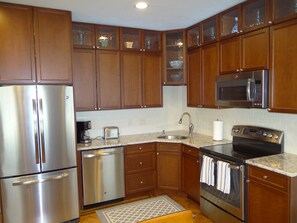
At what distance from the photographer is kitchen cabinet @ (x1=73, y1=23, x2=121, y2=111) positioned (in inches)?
138

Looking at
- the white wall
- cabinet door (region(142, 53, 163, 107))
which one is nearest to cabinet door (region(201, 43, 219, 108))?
the white wall

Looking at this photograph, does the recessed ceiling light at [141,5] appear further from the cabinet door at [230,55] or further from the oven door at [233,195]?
the oven door at [233,195]

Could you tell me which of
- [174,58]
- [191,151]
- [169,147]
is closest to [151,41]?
[174,58]

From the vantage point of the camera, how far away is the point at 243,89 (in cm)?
277

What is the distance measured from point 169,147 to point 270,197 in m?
1.73

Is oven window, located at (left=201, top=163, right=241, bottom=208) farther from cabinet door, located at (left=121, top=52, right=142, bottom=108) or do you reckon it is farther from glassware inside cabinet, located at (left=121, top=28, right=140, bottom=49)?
glassware inside cabinet, located at (left=121, top=28, right=140, bottom=49)

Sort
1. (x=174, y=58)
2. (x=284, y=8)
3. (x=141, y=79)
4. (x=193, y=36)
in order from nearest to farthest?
(x=284, y=8), (x=193, y=36), (x=141, y=79), (x=174, y=58)

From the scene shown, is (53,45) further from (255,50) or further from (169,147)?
(255,50)

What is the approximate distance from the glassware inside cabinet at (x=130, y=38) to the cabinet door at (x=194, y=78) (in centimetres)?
88

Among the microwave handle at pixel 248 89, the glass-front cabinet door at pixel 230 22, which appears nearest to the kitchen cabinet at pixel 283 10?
the glass-front cabinet door at pixel 230 22

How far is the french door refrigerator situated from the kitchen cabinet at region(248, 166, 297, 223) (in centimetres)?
212

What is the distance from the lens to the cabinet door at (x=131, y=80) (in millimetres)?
3803

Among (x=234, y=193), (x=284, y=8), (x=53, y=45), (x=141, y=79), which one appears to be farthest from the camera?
(x=141, y=79)

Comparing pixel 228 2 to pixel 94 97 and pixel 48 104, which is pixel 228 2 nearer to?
pixel 94 97
